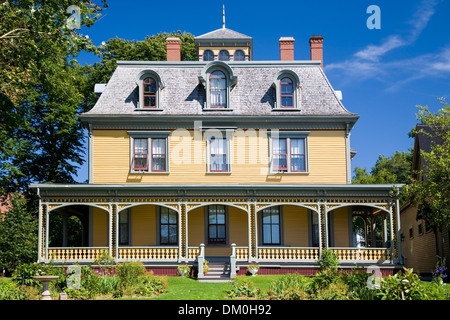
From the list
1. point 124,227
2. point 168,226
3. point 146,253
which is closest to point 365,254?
point 168,226

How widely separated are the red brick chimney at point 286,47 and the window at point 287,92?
13.8 feet

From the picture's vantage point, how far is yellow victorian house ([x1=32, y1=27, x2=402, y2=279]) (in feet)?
78.8

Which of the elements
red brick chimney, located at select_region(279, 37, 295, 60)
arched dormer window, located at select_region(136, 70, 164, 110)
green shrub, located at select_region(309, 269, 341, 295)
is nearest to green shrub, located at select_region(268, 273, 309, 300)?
green shrub, located at select_region(309, 269, 341, 295)

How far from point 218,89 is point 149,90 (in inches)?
141

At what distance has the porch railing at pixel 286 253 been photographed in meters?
23.7

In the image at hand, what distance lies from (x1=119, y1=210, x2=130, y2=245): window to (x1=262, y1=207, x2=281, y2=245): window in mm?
6641

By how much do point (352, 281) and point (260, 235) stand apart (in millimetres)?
9654

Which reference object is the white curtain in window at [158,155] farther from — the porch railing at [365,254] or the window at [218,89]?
the porch railing at [365,254]

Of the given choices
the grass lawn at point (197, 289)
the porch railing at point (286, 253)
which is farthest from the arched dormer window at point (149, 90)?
the grass lawn at point (197, 289)

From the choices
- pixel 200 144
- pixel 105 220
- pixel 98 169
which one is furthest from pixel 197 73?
pixel 105 220

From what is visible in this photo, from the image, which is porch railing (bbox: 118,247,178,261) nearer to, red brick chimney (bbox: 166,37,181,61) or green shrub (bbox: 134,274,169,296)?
green shrub (bbox: 134,274,169,296)

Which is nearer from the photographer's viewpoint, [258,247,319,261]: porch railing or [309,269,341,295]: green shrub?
[309,269,341,295]: green shrub

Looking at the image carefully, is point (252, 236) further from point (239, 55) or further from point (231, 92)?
point (239, 55)

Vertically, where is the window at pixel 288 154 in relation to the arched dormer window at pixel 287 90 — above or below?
below
